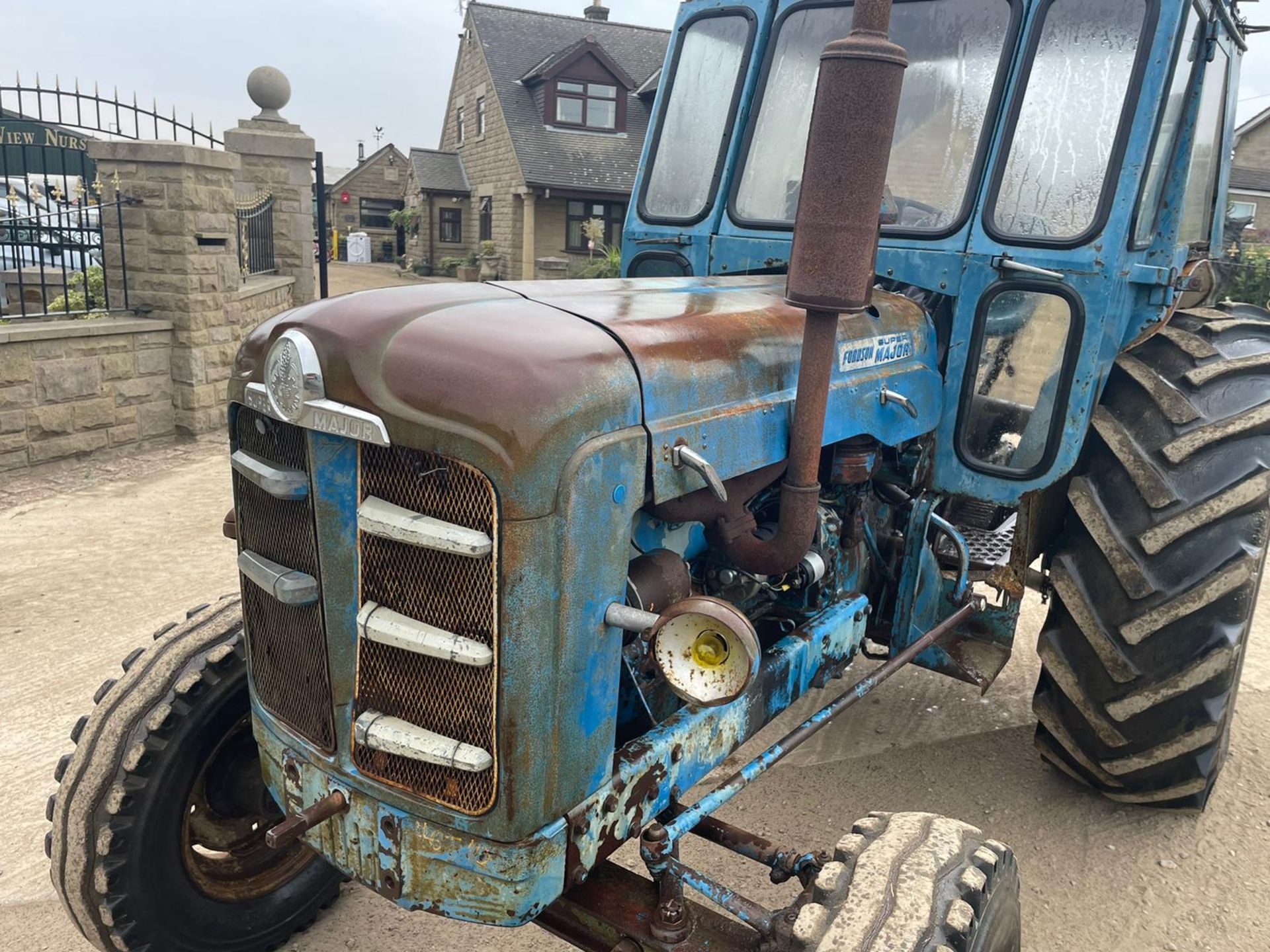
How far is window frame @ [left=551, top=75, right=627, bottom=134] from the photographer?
24.1 meters

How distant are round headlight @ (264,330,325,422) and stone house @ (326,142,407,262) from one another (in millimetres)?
38315

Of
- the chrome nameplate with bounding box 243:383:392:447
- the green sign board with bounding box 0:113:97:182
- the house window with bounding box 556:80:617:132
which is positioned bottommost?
the chrome nameplate with bounding box 243:383:392:447

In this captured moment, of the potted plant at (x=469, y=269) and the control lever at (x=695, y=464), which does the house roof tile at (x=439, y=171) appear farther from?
the control lever at (x=695, y=464)

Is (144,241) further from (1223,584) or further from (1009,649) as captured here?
(1223,584)

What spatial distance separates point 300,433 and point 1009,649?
254 cm

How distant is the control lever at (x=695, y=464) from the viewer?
76.5 inches

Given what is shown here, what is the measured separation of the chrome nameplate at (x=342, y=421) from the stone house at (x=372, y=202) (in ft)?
126

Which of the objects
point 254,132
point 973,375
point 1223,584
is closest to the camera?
point 1223,584

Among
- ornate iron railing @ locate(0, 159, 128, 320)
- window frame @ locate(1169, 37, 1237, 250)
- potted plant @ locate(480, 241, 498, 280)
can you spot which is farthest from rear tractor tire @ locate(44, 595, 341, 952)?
potted plant @ locate(480, 241, 498, 280)

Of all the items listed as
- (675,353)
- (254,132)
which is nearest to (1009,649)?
(675,353)

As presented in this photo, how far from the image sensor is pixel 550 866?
1850 mm

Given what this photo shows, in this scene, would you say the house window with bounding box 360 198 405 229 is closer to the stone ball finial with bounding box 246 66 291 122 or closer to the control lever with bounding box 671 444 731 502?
the stone ball finial with bounding box 246 66 291 122

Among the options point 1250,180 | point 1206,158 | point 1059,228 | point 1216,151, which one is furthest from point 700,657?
point 1250,180

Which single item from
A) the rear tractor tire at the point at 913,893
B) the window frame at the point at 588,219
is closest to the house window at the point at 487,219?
the window frame at the point at 588,219
